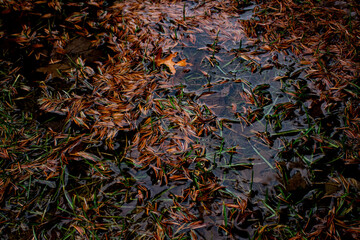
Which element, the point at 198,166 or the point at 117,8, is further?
the point at 117,8

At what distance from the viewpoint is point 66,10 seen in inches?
117

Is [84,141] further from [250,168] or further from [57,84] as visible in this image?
[250,168]

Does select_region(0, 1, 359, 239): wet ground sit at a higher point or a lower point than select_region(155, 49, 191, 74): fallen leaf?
lower

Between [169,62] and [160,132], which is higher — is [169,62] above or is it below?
above

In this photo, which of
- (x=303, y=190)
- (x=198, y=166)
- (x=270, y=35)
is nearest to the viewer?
(x=303, y=190)

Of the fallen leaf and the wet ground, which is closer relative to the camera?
the wet ground

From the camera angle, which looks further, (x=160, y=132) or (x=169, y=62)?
(x=169, y=62)

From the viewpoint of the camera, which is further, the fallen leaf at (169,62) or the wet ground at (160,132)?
the fallen leaf at (169,62)

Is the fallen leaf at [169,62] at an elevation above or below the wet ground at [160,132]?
above

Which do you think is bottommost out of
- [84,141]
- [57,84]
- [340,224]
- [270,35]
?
[340,224]

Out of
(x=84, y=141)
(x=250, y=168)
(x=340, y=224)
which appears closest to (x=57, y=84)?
(x=84, y=141)

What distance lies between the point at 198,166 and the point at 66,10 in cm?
280

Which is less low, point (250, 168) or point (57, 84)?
point (57, 84)

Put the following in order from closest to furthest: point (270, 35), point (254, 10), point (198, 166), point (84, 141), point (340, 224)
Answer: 1. point (340, 224)
2. point (198, 166)
3. point (84, 141)
4. point (270, 35)
5. point (254, 10)
